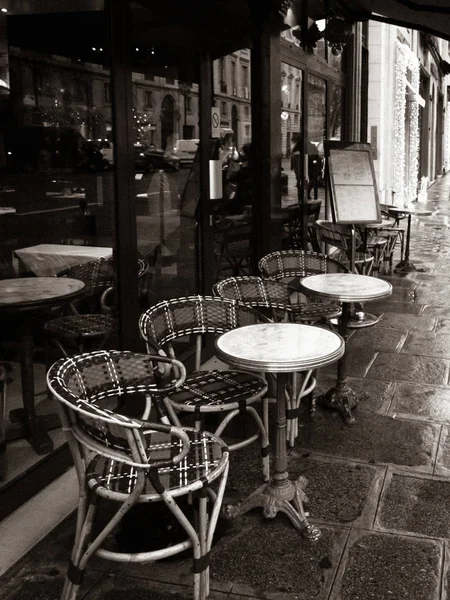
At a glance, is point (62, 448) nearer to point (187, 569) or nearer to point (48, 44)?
point (187, 569)

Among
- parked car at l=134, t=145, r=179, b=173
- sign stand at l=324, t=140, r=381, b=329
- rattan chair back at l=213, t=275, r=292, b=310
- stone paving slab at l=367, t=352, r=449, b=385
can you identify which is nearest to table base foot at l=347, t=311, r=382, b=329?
sign stand at l=324, t=140, r=381, b=329

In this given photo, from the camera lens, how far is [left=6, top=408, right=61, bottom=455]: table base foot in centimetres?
359

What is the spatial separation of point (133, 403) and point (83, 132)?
1.77 meters

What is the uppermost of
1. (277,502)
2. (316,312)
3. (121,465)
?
(316,312)

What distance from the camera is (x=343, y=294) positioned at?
14.7ft

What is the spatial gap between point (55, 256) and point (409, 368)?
329 centimetres

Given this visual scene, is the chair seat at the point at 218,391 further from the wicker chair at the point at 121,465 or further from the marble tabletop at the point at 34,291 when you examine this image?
the marble tabletop at the point at 34,291

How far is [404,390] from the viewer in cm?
531

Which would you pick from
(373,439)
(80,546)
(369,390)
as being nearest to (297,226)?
(369,390)

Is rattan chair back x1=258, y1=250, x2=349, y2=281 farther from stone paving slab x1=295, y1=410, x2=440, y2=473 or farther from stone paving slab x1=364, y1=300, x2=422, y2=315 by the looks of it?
stone paving slab x1=364, y1=300, x2=422, y2=315

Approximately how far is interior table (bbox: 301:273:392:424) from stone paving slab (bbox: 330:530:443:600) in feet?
4.85

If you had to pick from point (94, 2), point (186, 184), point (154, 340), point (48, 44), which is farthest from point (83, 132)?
point (186, 184)

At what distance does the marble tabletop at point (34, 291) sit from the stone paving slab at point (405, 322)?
Result: 160 inches

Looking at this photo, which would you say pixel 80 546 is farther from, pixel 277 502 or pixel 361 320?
pixel 361 320
